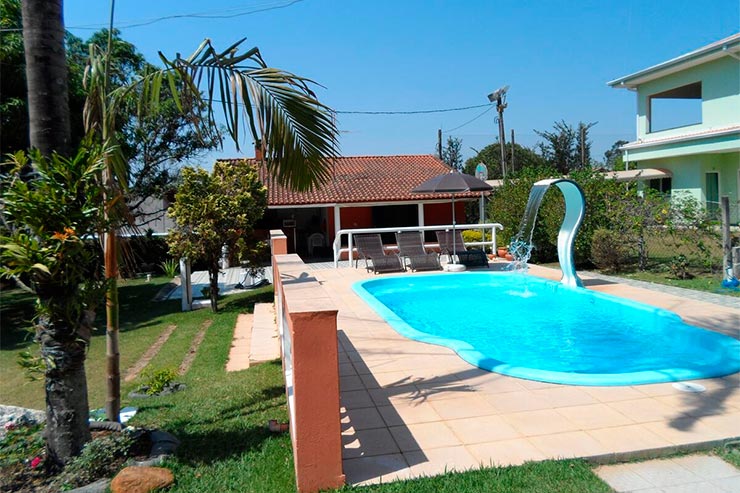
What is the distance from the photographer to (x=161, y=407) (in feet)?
18.9

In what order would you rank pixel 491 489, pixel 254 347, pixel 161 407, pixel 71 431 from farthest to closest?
pixel 254 347, pixel 161 407, pixel 71 431, pixel 491 489

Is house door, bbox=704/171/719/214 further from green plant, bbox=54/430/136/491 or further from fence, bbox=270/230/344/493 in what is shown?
green plant, bbox=54/430/136/491

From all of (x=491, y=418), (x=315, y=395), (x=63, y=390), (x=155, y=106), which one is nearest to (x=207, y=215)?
(x=155, y=106)

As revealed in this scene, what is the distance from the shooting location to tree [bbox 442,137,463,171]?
4766 centimetres

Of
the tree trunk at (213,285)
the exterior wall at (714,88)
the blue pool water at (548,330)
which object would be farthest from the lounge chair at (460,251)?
the exterior wall at (714,88)

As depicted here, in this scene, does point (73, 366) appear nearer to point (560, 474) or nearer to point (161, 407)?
point (161, 407)

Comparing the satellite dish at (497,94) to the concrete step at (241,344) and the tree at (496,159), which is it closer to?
the tree at (496,159)

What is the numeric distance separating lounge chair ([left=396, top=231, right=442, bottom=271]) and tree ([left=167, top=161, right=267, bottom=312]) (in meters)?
4.73

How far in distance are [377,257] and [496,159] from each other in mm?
35603

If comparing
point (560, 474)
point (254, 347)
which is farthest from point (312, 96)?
point (254, 347)

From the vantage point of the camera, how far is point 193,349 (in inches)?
371

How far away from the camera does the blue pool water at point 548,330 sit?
6477mm

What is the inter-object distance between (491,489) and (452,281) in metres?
10.5

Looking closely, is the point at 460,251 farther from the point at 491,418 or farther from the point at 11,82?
the point at 11,82
